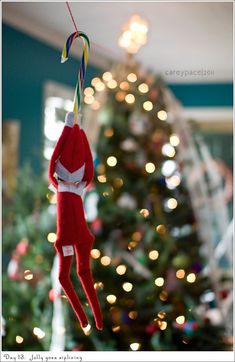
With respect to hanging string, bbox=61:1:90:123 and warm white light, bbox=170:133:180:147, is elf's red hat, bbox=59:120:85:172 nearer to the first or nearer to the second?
hanging string, bbox=61:1:90:123

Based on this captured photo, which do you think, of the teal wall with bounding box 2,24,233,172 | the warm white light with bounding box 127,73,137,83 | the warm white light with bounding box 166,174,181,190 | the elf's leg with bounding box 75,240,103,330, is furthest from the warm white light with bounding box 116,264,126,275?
the elf's leg with bounding box 75,240,103,330

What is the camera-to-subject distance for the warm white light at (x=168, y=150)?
6.55ft

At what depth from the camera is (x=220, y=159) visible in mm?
5332

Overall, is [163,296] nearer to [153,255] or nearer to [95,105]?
[153,255]

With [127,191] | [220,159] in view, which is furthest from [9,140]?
[220,159]

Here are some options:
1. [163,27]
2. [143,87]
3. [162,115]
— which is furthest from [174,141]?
[163,27]

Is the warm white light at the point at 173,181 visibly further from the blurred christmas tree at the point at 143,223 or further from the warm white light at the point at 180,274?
the warm white light at the point at 180,274

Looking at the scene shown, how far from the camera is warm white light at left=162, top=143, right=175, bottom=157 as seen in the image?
78.6 inches

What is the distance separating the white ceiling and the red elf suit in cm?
57

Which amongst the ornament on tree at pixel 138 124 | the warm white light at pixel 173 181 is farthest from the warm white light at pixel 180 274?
the ornament on tree at pixel 138 124

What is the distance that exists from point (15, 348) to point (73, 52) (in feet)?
3.57

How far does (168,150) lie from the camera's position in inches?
82.0

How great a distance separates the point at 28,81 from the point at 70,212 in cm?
239

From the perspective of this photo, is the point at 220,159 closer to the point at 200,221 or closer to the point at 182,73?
the point at 200,221
